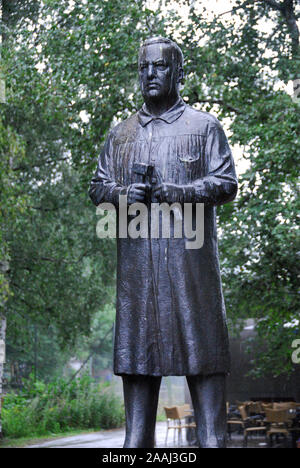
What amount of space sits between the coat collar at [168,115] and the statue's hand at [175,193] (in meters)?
0.51

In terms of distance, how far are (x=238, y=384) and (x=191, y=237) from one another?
67.4ft

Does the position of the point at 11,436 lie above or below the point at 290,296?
below

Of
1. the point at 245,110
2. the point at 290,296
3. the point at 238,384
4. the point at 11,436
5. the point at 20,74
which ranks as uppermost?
the point at 20,74

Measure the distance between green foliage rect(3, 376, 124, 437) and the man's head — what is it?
18.8 m

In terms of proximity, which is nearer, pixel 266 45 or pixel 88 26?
pixel 88 26

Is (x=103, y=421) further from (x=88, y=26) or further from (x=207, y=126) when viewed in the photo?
(x=207, y=126)

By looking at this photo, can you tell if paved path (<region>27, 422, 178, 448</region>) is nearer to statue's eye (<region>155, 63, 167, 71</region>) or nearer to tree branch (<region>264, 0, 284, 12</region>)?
tree branch (<region>264, 0, 284, 12</region>)

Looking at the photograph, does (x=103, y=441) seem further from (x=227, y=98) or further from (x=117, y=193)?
(x=117, y=193)

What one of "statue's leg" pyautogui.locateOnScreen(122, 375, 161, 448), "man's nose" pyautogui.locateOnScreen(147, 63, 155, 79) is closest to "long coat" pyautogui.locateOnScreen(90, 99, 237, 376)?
"statue's leg" pyautogui.locateOnScreen(122, 375, 161, 448)

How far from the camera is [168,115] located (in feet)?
12.8

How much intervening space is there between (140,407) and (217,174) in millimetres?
1333

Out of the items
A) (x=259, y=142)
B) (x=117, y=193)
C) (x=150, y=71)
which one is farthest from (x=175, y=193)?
(x=259, y=142)
